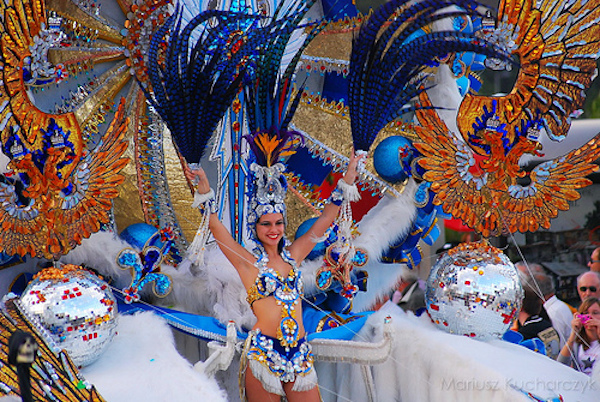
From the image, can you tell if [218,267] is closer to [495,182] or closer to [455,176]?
[455,176]

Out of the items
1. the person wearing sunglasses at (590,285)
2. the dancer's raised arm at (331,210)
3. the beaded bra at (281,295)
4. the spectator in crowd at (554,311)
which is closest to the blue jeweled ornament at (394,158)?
the dancer's raised arm at (331,210)

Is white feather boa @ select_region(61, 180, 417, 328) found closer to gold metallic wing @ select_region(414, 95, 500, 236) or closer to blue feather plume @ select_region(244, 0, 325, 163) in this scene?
gold metallic wing @ select_region(414, 95, 500, 236)

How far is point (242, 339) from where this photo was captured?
7.80ft

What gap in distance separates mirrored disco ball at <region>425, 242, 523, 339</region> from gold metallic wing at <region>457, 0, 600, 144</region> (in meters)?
0.50

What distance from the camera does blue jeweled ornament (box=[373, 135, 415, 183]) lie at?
258 centimetres

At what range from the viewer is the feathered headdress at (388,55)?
6.88ft

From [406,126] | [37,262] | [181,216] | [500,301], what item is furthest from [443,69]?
[37,262]

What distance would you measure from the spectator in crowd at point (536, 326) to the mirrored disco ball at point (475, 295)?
1.24ft

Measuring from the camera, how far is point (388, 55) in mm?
2150

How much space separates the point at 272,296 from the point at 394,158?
2.41 ft

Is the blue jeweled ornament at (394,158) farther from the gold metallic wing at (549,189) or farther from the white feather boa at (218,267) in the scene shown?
the gold metallic wing at (549,189)
